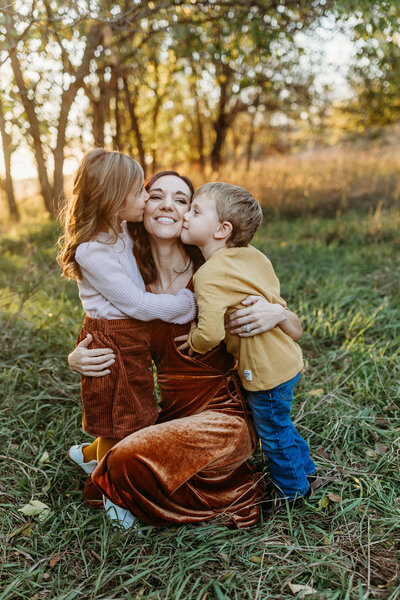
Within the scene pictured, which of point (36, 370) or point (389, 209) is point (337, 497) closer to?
point (36, 370)

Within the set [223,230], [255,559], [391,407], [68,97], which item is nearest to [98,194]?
[223,230]

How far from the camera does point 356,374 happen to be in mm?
3279

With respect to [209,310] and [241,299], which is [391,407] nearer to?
[241,299]

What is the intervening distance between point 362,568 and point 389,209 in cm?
646

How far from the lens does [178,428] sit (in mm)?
1994

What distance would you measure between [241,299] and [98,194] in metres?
0.77

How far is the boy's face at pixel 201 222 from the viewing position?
2035 millimetres

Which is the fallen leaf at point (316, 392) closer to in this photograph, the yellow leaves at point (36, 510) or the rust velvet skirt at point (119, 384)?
the rust velvet skirt at point (119, 384)

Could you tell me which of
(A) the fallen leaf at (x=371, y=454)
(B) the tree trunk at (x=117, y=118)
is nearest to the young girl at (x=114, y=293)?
(A) the fallen leaf at (x=371, y=454)

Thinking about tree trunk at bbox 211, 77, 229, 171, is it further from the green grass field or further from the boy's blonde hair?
the boy's blonde hair

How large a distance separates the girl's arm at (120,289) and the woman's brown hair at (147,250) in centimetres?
21

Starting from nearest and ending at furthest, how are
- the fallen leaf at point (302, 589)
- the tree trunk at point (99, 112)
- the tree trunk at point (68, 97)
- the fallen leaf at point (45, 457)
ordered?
the fallen leaf at point (302, 589) < the fallen leaf at point (45, 457) < the tree trunk at point (68, 97) < the tree trunk at point (99, 112)

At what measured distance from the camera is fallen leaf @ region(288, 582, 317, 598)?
1.76 meters

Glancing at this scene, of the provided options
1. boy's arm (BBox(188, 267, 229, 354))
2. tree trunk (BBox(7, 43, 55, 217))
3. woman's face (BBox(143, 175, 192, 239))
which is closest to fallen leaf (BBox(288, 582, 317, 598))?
boy's arm (BBox(188, 267, 229, 354))
